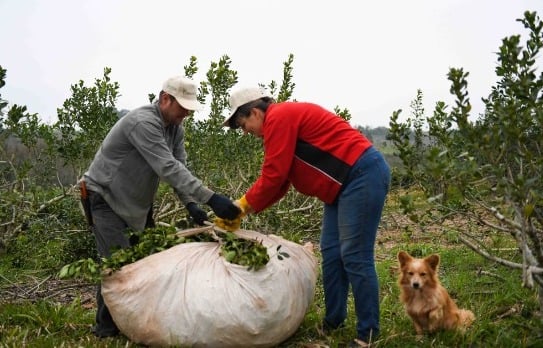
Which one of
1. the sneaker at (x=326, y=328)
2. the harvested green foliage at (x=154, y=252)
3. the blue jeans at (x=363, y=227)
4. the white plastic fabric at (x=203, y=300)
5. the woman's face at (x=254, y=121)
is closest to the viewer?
the white plastic fabric at (x=203, y=300)

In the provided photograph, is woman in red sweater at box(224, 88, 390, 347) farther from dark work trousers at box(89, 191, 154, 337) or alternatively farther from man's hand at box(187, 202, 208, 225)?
dark work trousers at box(89, 191, 154, 337)

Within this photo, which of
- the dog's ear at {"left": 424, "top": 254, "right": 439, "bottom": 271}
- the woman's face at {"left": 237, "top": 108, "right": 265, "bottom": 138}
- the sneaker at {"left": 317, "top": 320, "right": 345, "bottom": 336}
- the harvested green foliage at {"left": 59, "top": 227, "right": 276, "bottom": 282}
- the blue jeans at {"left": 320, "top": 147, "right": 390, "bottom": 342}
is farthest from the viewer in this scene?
the sneaker at {"left": 317, "top": 320, "right": 345, "bottom": 336}

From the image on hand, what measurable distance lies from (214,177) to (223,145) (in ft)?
1.81

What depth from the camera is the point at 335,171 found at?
3.81m

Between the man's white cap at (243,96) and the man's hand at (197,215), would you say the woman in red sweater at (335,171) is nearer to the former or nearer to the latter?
the man's white cap at (243,96)

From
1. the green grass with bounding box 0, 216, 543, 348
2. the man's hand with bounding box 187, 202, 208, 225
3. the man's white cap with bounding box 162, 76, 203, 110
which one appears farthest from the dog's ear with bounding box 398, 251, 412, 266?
the man's white cap with bounding box 162, 76, 203, 110

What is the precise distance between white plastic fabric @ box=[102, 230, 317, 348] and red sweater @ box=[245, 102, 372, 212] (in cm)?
57

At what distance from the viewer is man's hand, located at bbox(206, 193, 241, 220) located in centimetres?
399

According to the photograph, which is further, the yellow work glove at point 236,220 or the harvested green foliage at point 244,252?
the yellow work glove at point 236,220

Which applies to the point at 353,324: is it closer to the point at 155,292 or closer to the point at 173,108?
the point at 155,292

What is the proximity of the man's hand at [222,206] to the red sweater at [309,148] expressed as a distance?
9.5 inches

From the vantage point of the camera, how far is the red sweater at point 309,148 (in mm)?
3781

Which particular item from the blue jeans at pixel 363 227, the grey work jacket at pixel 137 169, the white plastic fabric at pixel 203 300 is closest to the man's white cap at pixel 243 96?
the grey work jacket at pixel 137 169

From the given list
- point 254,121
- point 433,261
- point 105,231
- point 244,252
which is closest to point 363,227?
point 433,261
